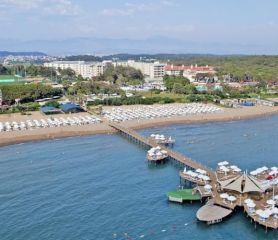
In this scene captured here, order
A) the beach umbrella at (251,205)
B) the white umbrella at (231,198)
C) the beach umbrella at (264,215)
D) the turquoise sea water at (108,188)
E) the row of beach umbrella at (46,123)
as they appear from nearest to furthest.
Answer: the beach umbrella at (264,215), the turquoise sea water at (108,188), the beach umbrella at (251,205), the white umbrella at (231,198), the row of beach umbrella at (46,123)

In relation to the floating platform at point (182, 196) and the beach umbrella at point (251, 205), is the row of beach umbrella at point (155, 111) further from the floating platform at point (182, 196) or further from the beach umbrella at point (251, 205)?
the beach umbrella at point (251, 205)

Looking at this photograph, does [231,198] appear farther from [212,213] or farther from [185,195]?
[185,195]

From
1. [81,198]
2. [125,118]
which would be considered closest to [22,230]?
[81,198]

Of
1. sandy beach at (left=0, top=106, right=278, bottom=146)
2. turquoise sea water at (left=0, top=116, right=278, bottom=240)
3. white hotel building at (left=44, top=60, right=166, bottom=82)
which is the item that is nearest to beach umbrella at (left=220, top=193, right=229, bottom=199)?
turquoise sea water at (left=0, top=116, right=278, bottom=240)

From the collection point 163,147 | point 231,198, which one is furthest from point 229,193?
point 163,147

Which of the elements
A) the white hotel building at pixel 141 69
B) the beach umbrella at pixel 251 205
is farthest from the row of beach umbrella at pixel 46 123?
the white hotel building at pixel 141 69

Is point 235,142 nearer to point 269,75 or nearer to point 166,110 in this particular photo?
point 166,110

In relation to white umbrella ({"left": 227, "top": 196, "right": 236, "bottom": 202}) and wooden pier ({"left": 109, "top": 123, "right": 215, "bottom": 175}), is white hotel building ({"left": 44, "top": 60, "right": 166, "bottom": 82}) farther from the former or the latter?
white umbrella ({"left": 227, "top": 196, "right": 236, "bottom": 202})
